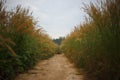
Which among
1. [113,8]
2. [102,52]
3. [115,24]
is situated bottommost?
[102,52]

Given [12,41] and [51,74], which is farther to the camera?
[51,74]

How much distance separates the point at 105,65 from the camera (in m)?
5.15

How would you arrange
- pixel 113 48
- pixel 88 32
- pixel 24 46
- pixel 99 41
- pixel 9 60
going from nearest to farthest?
pixel 113 48 → pixel 99 41 → pixel 9 60 → pixel 88 32 → pixel 24 46

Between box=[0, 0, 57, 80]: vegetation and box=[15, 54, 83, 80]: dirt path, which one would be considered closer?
box=[0, 0, 57, 80]: vegetation

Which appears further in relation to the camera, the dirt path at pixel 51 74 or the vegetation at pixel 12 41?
the dirt path at pixel 51 74

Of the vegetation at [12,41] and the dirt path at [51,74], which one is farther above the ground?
the vegetation at [12,41]

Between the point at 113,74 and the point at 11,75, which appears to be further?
the point at 11,75

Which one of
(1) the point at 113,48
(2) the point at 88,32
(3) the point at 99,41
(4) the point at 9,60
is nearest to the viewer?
(1) the point at 113,48

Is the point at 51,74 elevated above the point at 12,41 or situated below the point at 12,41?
below

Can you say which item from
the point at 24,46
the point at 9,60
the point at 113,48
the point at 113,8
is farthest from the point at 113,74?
the point at 24,46

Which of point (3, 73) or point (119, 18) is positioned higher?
point (119, 18)

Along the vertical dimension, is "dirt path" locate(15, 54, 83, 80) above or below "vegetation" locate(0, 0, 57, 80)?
below

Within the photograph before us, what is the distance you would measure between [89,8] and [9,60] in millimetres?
2488

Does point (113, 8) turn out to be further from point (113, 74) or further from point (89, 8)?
point (113, 74)
